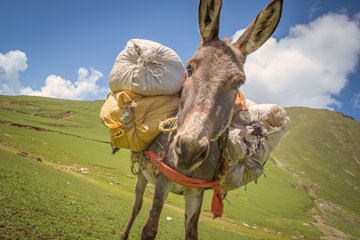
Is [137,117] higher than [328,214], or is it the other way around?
[137,117]

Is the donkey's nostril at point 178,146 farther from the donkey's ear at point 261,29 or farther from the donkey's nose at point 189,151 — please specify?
the donkey's ear at point 261,29

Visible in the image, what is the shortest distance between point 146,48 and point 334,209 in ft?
91.5

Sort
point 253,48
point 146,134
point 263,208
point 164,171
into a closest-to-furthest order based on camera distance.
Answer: point 253,48 → point 164,171 → point 146,134 → point 263,208

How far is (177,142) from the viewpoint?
1.92m

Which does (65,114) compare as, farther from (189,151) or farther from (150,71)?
(189,151)

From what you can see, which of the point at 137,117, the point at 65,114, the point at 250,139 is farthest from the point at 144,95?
the point at 65,114

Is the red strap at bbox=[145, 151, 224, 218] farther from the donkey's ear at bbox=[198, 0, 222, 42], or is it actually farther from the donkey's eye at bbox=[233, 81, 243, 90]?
the donkey's ear at bbox=[198, 0, 222, 42]

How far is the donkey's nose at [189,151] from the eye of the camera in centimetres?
179

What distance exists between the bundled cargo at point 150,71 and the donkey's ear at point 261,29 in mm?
1149

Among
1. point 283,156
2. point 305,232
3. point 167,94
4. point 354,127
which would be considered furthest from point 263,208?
point 354,127

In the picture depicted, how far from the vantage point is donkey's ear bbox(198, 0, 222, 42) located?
7.75 ft

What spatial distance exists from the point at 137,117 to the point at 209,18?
1.77 metres

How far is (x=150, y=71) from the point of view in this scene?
3365mm

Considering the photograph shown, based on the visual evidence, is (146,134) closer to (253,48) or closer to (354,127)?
(253,48)
